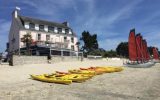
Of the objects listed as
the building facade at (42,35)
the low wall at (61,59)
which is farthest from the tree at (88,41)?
the low wall at (61,59)

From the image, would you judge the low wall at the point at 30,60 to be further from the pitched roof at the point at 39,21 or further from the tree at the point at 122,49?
the tree at the point at 122,49

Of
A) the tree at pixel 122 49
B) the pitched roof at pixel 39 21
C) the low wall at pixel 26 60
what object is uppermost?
the pitched roof at pixel 39 21

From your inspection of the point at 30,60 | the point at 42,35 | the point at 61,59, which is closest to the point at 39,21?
the point at 42,35

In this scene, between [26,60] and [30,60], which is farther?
[30,60]

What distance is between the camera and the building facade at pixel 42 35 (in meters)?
50.6

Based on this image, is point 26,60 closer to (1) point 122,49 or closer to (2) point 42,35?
(2) point 42,35

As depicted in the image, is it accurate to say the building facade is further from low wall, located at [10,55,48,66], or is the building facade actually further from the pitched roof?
low wall, located at [10,55,48,66]

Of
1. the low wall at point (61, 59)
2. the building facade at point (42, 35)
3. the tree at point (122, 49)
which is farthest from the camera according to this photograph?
the tree at point (122, 49)

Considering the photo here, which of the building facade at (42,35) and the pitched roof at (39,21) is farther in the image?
the pitched roof at (39,21)

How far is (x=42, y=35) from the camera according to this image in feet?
197

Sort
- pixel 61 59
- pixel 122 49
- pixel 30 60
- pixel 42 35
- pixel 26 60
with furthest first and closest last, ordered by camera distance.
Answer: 1. pixel 122 49
2. pixel 42 35
3. pixel 61 59
4. pixel 30 60
5. pixel 26 60

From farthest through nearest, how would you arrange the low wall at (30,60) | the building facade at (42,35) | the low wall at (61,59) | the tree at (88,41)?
the tree at (88,41) → the building facade at (42,35) → the low wall at (61,59) → the low wall at (30,60)

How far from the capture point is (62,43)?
61.1 m

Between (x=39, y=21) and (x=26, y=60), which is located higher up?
(x=39, y=21)
